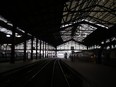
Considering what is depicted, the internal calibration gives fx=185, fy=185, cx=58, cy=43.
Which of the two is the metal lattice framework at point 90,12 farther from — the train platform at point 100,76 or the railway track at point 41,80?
the railway track at point 41,80

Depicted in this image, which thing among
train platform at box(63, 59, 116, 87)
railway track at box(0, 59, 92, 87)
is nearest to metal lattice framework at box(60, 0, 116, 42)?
train platform at box(63, 59, 116, 87)

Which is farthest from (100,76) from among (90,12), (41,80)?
(90,12)

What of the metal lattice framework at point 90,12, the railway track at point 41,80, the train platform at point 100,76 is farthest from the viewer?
the metal lattice framework at point 90,12

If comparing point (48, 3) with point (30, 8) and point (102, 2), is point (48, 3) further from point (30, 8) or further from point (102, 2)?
point (102, 2)

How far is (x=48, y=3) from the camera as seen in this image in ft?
74.8

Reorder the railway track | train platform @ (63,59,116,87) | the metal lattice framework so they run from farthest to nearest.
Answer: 1. the metal lattice framework
2. the railway track
3. train platform @ (63,59,116,87)

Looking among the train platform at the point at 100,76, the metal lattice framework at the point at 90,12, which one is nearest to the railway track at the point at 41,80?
the train platform at the point at 100,76

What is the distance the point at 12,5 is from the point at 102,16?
24.0 metres

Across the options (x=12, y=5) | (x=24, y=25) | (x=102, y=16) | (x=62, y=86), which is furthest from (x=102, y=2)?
(x=62, y=86)

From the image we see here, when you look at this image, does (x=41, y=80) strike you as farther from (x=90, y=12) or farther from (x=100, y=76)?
(x=90, y=12)

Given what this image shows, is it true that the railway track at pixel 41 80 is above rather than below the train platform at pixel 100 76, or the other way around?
below

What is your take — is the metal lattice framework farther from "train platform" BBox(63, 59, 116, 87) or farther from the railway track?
the railway track

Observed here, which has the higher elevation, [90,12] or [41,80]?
[90,12]

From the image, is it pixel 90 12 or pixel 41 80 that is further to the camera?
pixel 90 12
